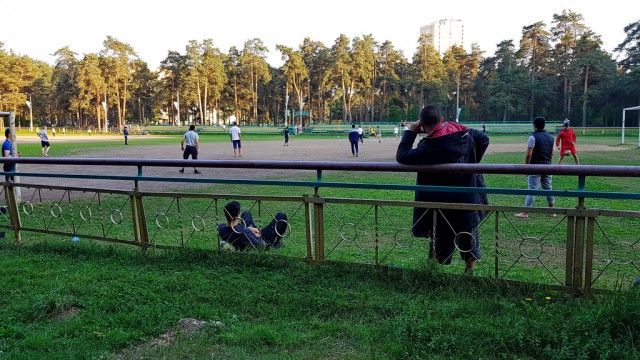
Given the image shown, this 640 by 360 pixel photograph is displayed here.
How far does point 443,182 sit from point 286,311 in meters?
1.58

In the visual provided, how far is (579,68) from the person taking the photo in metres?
66.8

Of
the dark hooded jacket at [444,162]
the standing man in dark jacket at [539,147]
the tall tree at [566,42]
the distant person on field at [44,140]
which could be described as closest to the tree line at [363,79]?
the tall tree at [566,42]

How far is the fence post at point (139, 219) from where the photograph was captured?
15.5 ft

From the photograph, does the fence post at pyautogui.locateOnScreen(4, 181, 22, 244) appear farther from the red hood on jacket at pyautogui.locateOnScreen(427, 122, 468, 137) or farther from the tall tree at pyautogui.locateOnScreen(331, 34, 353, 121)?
the tall tree at pyautogui.locateOnScreen(331, 34, 353, 121)

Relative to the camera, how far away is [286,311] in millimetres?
3324

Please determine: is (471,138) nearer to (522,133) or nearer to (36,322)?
(36,322)

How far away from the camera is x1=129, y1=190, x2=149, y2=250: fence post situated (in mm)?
4738

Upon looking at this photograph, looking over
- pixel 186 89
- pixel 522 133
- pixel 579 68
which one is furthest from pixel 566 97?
pixel 186 89

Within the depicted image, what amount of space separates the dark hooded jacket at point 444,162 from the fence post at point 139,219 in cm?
261

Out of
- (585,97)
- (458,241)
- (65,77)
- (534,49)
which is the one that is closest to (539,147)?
(458,241)

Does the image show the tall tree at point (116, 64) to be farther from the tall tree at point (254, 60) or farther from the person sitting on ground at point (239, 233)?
the person sitting on ground at point (239, 233)

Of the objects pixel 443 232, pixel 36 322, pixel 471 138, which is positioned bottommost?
pixel 36 322

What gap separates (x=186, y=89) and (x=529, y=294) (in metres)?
83.4

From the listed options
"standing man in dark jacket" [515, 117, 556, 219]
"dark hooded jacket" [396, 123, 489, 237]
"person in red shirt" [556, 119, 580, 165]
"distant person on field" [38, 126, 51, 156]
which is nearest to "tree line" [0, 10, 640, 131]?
"distant person on field" [38, 126, 51, 156]
